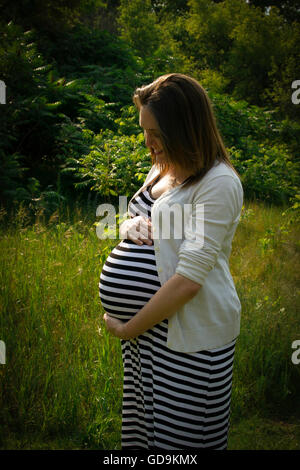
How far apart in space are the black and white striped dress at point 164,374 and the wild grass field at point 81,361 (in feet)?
2.47

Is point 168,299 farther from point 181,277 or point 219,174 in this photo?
point 219,174

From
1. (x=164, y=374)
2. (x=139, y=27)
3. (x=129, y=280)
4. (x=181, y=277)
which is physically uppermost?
(x=139, y=27)

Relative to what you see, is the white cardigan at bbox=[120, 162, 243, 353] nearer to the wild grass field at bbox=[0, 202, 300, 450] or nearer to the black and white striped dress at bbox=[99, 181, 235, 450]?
the black and white striped dress at bbox=[99, 181, 235, 450]

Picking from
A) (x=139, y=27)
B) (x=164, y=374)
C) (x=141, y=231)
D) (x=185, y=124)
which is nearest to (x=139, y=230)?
(x=141, y=231)

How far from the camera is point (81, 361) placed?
8.24ft

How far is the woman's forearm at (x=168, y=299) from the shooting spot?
1.36 meters

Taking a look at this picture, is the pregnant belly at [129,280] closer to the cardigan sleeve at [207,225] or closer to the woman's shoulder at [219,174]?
the cardigan sleeve at [207,225]

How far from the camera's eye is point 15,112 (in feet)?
18.0

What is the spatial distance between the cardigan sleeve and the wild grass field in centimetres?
131

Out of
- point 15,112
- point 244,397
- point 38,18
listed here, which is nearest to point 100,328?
point 244,397

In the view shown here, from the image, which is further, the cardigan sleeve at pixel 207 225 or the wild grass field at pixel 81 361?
the wild grass field at pixel 81 361

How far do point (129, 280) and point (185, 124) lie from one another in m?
0.63

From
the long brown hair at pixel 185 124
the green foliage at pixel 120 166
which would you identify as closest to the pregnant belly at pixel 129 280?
the long brown hair at pixel 185 124

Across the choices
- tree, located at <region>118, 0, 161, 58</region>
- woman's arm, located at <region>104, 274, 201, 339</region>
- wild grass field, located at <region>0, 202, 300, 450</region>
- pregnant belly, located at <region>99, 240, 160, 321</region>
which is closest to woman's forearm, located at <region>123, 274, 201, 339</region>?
woman's arm, located at <region>104, 274, 201, 339</region>
